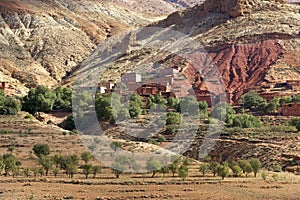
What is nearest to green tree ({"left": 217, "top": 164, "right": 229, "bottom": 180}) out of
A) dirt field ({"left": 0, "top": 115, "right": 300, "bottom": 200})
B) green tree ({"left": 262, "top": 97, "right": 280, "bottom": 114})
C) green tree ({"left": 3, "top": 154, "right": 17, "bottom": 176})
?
dirt field ({"left": 0, "top": 115, "right": 300, "bottom": 200})

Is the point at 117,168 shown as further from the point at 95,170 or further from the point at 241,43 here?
the point at 241,43

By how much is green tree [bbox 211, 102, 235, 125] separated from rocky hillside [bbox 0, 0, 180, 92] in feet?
122

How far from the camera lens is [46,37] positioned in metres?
119

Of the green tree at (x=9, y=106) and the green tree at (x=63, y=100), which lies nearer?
the green tree at (x=9, y=106)

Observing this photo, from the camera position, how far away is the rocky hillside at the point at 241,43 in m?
81.5

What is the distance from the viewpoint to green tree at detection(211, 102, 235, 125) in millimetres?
55362

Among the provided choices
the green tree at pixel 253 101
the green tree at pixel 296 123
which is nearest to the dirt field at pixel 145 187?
the green tree at pixel 296 123

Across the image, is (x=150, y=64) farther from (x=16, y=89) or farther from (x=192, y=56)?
(x=16, y=89)

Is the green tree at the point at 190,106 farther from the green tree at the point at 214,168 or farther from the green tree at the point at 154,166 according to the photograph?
the green tree at the point at 154,166

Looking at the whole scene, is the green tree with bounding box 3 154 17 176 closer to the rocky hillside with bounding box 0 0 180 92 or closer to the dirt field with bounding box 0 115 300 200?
the dirt field with bounding box 0 115 300 200

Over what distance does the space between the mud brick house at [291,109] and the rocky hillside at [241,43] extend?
15.4 metres

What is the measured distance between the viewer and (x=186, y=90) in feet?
242

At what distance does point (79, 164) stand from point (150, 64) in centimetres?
5074

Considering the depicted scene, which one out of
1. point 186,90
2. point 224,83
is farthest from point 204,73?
point 186,90
